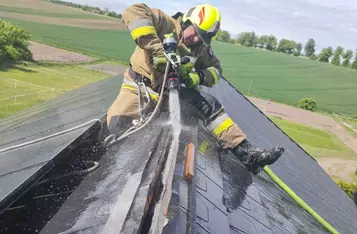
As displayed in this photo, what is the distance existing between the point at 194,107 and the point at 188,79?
0.40 meters

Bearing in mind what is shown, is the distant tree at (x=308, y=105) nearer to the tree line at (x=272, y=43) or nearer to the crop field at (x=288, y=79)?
the crop field at (x=288, y=79)

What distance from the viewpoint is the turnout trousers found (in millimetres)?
4516

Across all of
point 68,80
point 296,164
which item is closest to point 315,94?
point 68,80

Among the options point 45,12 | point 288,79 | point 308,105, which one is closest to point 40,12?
point 45,12

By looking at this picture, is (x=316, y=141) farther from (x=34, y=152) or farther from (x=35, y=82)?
(x=34, y=152)

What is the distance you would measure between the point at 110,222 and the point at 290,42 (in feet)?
373

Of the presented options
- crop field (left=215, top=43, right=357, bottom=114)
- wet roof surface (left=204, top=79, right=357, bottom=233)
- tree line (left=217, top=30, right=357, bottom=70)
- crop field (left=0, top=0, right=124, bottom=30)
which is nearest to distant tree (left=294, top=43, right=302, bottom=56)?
tree line (left=217, top=30, right=357, bottom=70)

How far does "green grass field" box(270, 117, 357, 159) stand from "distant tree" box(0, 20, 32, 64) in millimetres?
22075

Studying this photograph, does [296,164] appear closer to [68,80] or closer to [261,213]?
[261,213]

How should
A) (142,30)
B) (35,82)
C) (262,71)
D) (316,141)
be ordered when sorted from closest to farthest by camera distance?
(142,30)
(316,141)
(35,82)
(262,71)

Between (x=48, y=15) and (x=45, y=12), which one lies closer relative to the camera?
(x=48, y=15)

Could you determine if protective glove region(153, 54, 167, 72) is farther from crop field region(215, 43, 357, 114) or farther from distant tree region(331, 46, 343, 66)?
distant tree region(331, 46, 343, 66)

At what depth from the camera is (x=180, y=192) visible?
232cm

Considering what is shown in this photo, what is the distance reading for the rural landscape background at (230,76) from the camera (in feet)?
89.5
